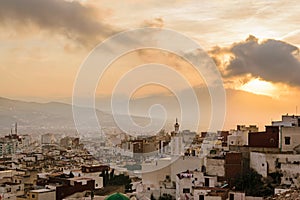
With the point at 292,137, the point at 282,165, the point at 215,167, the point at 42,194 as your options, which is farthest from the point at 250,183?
the point at 42,194

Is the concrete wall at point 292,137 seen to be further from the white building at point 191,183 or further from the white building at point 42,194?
the white building at point 42,194

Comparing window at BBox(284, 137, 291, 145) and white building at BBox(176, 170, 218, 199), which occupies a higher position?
window at BBox(284, 137, 291, 145)

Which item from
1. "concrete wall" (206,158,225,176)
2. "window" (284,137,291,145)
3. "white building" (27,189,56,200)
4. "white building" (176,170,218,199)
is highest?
"window" (284,137,291,145)

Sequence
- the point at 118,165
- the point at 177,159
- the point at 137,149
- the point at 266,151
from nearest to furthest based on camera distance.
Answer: the point at 266,151 < the point at 177,159 < the point at 118,165 < the point at 137,149

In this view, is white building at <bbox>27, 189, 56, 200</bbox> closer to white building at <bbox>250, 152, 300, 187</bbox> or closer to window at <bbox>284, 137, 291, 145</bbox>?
white building at <bbox>250, 152, 300, 187</bbox>

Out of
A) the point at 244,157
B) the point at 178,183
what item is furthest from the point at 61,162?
the point at 244,157

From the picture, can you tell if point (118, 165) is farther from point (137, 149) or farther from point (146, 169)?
point (146, 169)

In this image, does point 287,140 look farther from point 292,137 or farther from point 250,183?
point 250,183

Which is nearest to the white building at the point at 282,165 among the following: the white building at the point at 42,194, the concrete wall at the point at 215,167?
the concrete wall at the point at 215,167

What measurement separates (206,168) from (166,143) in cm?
1649

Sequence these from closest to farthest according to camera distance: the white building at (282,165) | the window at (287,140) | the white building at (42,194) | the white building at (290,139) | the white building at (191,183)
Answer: the white building at (282,165), the white building at (290,139), the window at (287,140), the white building at (191,183), the white building at (42,194)

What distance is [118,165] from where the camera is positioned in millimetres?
33562

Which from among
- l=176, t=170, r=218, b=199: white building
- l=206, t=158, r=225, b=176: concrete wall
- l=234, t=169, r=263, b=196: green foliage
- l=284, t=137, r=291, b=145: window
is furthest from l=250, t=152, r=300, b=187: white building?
l=176, t=170, r=218, b=199: white building

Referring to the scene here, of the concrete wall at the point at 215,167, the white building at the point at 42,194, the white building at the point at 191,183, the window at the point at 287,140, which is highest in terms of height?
the window at the point at 287,140
